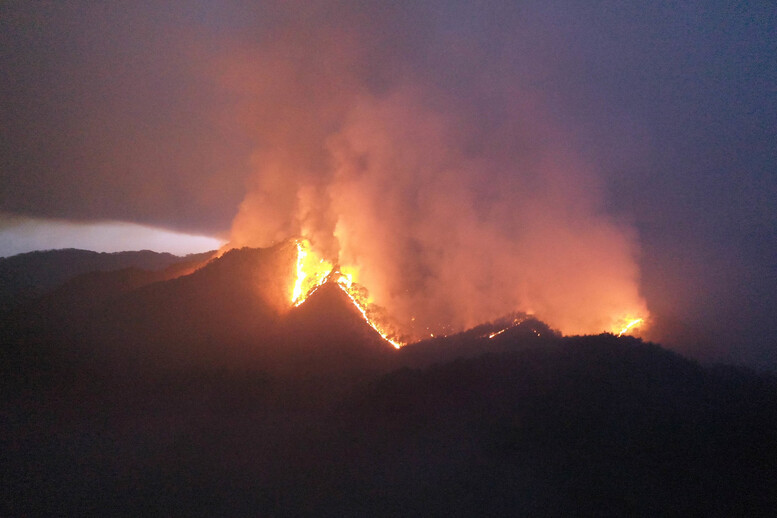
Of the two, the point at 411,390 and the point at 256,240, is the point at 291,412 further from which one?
the point at 256,240

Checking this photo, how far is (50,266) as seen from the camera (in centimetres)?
2641

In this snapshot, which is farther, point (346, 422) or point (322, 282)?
point (322, 282)

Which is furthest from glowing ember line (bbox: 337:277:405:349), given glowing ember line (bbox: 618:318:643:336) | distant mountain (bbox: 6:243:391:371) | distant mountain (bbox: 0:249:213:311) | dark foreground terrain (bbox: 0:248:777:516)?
glowing ember line (bbox: 618:318:643:336)

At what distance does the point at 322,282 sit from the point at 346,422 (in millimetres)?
8641

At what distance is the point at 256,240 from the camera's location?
84.9ft

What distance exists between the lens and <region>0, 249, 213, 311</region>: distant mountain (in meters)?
23.5

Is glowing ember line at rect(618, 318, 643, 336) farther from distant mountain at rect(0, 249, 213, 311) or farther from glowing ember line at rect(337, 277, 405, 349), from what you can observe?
distant mountain at rect(0, 249, 213, 311)

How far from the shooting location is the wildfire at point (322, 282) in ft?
65.0

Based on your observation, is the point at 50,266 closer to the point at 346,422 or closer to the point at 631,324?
the point at 346,422

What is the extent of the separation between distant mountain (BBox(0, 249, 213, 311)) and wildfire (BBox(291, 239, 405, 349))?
6.90m

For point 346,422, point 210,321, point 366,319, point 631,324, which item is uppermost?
point 210,321

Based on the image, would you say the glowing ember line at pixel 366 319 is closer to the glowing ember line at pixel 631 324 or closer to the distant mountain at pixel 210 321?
the distant mountain at pixel 210 321

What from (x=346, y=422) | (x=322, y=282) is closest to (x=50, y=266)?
(x=322, y=282)

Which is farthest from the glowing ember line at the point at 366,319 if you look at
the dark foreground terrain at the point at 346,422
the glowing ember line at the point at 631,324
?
the glowing ember line at the point at 631,324
